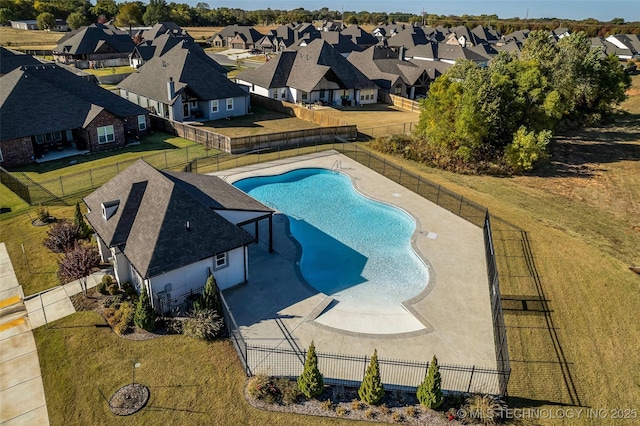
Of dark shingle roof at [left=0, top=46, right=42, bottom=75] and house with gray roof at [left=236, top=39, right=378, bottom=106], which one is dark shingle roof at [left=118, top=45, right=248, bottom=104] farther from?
dark shingle roof at [left=0, top=46, right=42, bottom=75]

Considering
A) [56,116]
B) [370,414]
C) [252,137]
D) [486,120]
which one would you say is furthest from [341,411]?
[56,116]

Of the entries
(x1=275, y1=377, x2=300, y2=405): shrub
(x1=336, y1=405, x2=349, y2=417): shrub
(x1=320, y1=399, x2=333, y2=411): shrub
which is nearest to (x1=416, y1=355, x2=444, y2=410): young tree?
(x1=336, y1=405, x2=349, y2=417): shrub

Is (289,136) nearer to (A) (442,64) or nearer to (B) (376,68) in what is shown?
(B) (376,68)

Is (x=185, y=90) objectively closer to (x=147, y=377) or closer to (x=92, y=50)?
(x=147, y=377)

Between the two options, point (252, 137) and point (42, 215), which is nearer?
point (42, 215)

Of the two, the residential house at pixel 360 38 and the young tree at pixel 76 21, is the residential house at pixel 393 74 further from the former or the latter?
the young tree at pixel 76 21

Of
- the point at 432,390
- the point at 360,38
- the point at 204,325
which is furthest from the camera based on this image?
the point at 360,38

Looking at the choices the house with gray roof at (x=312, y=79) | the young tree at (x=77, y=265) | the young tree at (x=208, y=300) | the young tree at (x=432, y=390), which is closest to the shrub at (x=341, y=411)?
the young tree at (x=432, y=390)
